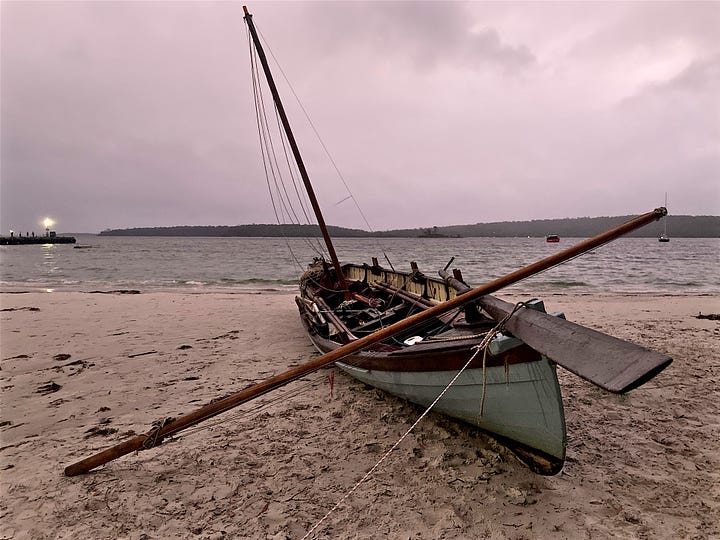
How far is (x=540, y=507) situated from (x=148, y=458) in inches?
171

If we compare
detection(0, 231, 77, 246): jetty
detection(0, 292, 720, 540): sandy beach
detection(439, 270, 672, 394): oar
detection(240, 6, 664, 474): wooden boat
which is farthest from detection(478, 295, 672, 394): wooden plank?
detection(0, 231, 77, 246): jetty

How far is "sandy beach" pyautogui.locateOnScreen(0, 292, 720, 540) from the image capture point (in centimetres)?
317

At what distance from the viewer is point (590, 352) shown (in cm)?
244

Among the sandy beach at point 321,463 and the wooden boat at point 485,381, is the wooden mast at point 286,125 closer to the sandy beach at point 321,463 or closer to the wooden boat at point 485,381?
the sandy beach at point 321,463

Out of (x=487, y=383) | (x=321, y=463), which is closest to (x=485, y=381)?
(x=487, y=383)

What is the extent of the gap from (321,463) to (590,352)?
313 cm

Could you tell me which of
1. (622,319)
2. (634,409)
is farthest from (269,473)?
(622,319)

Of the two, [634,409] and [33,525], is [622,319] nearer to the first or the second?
[634,409]

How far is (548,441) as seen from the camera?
323 centimetres

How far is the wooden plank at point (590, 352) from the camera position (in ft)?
6.80

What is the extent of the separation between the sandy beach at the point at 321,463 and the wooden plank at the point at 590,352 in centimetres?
171

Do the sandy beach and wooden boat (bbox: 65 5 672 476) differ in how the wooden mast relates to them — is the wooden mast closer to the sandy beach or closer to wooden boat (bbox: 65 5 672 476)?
the sandy beach

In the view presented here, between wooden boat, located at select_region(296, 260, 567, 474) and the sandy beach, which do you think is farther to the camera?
the sandy beach

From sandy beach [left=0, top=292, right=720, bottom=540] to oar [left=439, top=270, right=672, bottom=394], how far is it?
171cm
